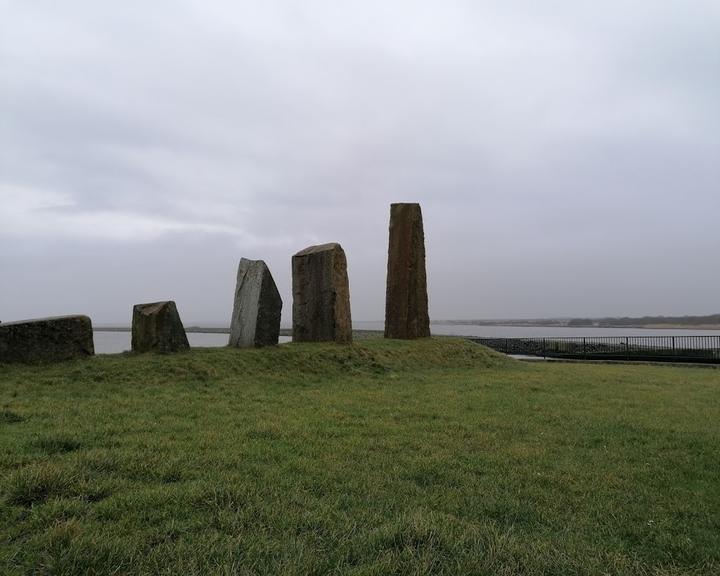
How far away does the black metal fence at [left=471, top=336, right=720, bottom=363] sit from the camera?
2014 centimetres

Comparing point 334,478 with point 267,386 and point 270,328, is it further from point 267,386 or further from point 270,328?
point 270,328

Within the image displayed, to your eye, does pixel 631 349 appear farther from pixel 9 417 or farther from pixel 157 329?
pixel 9 417

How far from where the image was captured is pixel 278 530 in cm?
318

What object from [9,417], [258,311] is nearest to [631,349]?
[258,311]

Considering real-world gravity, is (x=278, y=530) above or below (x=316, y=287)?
below

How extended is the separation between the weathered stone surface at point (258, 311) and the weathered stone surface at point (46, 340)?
3.48 metres

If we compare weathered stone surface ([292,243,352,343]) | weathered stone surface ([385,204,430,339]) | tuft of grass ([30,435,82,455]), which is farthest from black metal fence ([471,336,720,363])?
tuft of grass ([30,435,82,455])

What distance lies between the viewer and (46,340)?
9398 millimetres

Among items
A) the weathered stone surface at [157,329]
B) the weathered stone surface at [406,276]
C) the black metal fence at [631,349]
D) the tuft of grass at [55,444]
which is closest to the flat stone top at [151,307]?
the weathered stone surface at [157,329]

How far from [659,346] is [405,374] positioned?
17515 mm

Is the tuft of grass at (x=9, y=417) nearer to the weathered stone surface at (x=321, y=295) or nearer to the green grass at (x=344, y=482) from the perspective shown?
the green grass at (x=344, y=482)

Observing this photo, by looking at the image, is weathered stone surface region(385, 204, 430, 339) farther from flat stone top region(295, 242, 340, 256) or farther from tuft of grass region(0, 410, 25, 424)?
tuft of grass region(0, 410, 25, 424)

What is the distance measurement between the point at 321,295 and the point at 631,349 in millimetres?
17706

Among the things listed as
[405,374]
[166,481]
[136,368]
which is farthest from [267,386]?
[166,481]
